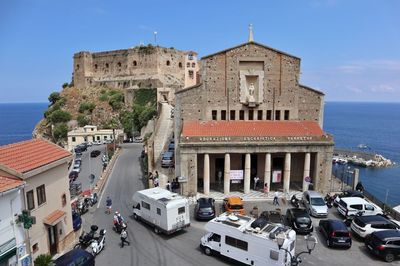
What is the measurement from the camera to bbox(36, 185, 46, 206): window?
1858 cm

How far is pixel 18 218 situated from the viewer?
54.1 feet

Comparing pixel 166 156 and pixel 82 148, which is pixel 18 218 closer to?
pixel 166 156

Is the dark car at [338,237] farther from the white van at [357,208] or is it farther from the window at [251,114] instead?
the window at [251,114]

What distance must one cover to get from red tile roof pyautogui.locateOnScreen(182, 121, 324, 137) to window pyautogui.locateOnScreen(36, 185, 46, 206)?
14.6 m

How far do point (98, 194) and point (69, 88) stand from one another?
88.6 metres

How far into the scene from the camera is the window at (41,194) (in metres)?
18.6

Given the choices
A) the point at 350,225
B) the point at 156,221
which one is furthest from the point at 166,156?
the point at 350,225

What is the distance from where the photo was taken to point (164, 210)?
70.5 ft

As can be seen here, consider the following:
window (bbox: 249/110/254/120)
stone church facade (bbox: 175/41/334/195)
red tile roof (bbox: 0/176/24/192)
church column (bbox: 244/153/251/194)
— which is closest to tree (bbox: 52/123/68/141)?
stone church facade (bbox: 175/41/334/195)

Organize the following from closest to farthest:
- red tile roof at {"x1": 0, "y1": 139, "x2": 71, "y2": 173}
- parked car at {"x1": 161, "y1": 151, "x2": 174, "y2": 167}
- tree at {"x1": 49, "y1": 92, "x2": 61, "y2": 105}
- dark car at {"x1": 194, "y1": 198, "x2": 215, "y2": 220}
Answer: red tile roof at {"x1": 0, "y1": 139, "x2": 71, "y2": 173} → dark car at {"x1": 194, "y1": 198, "x2": 215, "y2": 220} → parked car at {"x1": 161, "y1": 151, "x2": 174, "y2": 167} → tree at {"x1": 49, "y1": 92, "x2": 61, "y2": 105}

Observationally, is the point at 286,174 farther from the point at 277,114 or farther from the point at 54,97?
the point at 54,97

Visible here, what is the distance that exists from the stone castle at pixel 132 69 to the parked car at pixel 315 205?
2628 inches

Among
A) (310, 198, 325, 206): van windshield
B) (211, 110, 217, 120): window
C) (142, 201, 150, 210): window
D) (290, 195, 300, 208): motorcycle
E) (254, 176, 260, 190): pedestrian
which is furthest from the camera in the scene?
(211, 110, 217, 120): window

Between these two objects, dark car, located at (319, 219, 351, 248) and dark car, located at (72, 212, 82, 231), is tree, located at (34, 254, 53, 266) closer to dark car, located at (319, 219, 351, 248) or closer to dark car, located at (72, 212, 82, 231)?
A: dark car, located at (72, 212, 82, 231)
